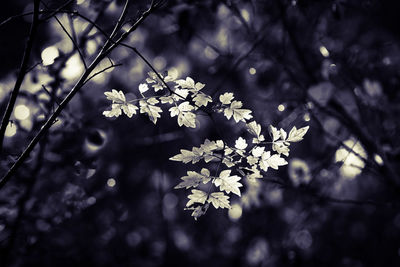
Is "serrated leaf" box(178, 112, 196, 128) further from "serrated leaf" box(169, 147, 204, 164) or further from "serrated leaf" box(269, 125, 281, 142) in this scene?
"serrated leaf" box(269, 125, 281, 142)

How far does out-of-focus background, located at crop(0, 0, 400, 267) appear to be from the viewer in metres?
2.50

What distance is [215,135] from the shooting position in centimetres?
292

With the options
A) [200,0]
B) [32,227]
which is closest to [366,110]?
[200,0]

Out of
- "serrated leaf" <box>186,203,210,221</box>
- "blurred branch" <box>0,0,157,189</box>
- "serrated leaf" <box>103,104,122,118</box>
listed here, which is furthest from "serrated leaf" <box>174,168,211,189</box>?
"blurred branch" <box>0,0,157,189</box>

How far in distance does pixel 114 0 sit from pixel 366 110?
111 inches

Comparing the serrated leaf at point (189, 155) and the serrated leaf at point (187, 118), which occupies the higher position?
the serrated leaf at point (187, 118)

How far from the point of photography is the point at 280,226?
568cm

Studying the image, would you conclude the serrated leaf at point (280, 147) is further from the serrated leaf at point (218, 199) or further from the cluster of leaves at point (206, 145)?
the serrated leaf at point (218, 199)

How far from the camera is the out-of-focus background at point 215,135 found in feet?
8.20

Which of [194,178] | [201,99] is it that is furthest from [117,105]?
[194,178]

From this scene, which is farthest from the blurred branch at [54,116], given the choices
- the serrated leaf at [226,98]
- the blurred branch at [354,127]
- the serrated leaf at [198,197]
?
the blurred branch at [354,127]

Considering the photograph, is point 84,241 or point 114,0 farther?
point 84,241

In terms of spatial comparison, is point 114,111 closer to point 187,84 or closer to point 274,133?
point 187,84

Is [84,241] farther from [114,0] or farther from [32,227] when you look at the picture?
[114,0]
